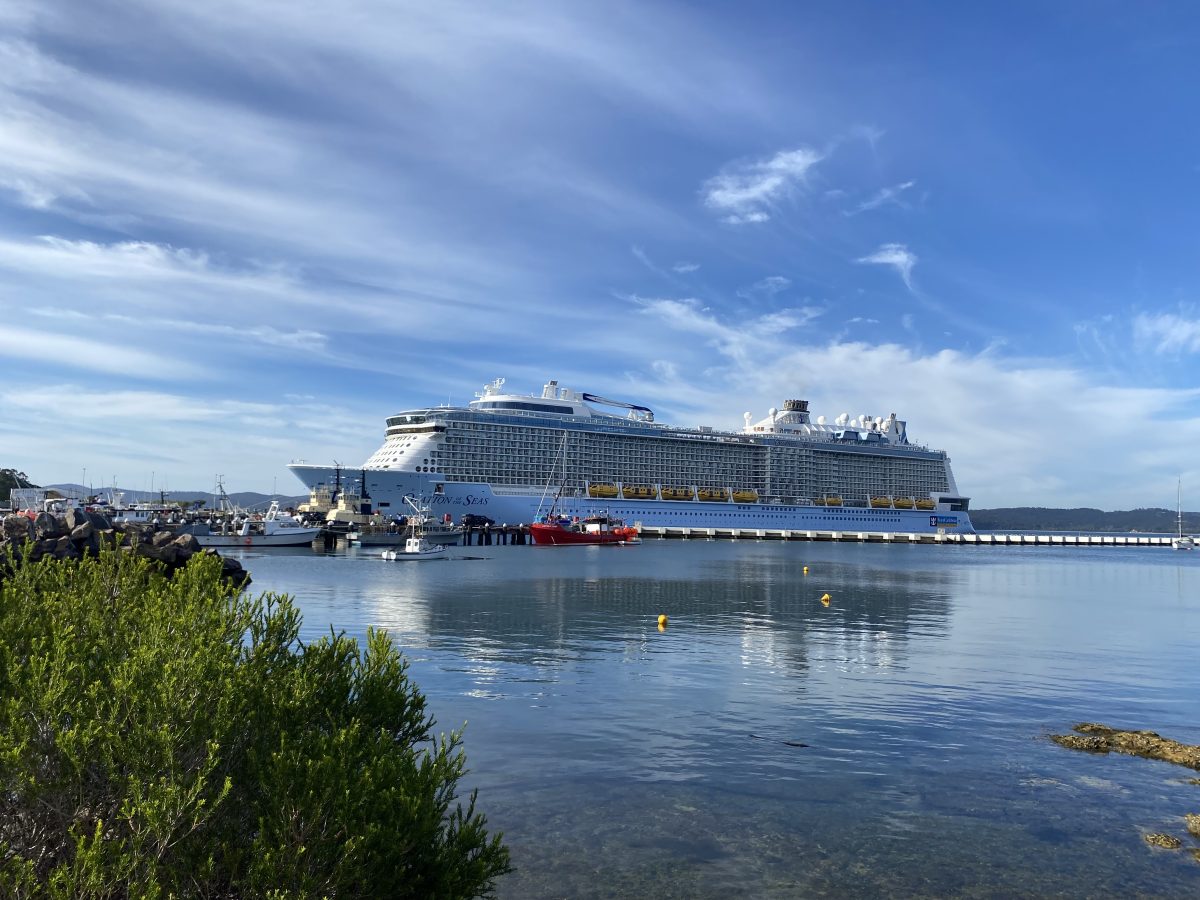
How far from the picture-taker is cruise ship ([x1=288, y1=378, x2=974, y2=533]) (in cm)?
9169

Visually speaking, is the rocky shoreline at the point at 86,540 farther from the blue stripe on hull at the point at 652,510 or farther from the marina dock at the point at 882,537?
the marina dock at the point at 882,537

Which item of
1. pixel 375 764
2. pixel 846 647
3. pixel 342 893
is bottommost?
pixel 846 647

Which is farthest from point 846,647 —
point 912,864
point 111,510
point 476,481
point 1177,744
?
point 111,510

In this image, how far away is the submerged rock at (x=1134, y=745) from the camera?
1303 cm

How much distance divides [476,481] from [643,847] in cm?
8562

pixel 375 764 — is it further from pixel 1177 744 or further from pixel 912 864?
pixel 1177 744

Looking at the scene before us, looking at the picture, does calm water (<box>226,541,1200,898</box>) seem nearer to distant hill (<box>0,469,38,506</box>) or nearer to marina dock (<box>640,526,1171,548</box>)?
marina dock (<box>640,526,1171,548</box>)

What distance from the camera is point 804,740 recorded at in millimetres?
13734

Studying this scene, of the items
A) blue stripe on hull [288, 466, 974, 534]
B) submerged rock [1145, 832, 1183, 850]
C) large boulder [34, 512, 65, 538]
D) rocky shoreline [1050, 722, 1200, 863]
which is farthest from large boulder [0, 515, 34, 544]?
blue stripe on hull [288, 466, 974, 534]

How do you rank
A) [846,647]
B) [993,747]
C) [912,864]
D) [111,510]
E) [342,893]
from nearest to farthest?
[342,893]
[912,864]
[993,747]
[846,647]
[111,510]

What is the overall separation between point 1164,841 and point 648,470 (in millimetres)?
99984

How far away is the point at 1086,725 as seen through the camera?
593 inches

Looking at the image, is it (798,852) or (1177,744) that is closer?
(798,852)

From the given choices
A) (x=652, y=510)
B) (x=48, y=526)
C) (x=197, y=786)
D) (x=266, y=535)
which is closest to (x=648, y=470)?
(x=652, y=510)
